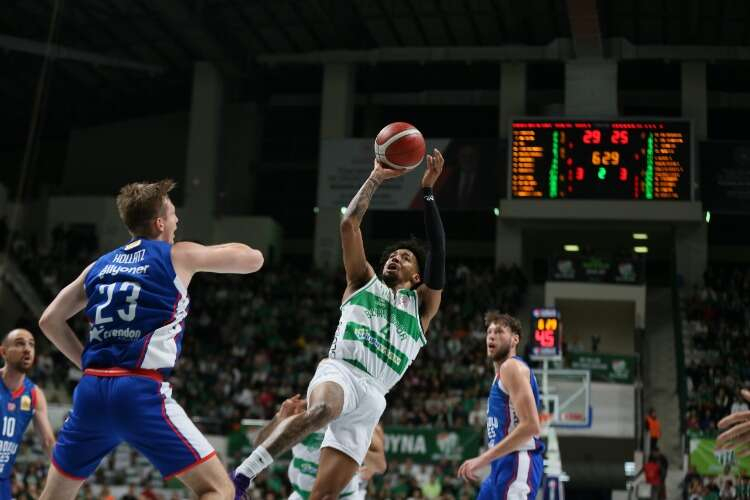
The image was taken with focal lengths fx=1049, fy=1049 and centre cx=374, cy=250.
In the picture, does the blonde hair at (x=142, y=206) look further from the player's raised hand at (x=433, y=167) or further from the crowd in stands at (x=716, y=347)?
the crowd in stands at (x=716, y=347)

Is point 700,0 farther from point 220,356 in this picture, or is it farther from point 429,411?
point 220,356

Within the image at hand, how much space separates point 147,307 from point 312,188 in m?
30.8

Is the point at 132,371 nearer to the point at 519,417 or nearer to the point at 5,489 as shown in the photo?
the point at 519,417

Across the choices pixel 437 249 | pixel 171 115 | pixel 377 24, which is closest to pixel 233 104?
pixel 171 115

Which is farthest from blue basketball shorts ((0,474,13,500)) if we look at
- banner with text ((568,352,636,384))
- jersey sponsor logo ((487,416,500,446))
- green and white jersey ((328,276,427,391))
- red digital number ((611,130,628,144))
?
red digital number ((611,130,628,144))

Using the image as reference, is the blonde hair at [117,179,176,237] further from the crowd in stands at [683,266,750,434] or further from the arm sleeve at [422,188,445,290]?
the crowd in stands at [683,266,750,434]

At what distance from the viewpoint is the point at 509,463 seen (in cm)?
779

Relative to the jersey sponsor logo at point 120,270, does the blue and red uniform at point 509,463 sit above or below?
below

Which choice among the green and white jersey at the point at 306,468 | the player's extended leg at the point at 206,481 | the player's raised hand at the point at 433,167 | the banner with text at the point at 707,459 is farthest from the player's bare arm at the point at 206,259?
the banner with text at the point at 707,459

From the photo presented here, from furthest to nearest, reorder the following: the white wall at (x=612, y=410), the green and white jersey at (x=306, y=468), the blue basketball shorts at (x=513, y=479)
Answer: the white wall at (x=612, y=410), the green and white jersey at (x=306, y=468), the blue basketball shorts at (x=513, y=479)

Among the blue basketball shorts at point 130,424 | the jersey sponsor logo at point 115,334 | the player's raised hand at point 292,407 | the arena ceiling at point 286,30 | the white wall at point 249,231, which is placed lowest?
the blue basketball shorts at point 130,424

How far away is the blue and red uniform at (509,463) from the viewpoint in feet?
25.4

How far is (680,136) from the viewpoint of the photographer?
26.5 meters

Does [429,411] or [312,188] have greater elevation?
[312,188]
